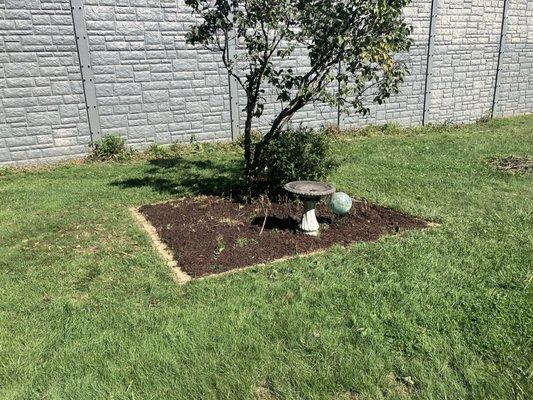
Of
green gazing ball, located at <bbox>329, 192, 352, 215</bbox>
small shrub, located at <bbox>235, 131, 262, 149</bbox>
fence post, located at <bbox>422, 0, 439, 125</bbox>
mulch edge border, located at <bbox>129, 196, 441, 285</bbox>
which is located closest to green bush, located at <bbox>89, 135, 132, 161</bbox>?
small shrub, located at <bbox>235, 131, 262, 149</bbox>

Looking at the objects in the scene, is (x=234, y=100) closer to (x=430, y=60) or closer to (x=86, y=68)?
(x=86, y=68)

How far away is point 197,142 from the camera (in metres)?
9.71

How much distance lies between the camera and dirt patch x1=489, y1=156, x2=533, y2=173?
24.4 ft

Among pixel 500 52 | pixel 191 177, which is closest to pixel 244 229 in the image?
pixel 191 177

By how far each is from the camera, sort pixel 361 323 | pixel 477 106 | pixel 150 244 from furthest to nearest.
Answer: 1. pixel 477 106
2. pixel 150 244
3. pixel 361 323

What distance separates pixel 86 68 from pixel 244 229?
529 cm

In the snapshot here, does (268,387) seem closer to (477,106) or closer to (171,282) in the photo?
(171,282)

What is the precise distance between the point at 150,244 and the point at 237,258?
1012 millimetres

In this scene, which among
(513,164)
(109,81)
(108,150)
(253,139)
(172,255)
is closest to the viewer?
(172,255)

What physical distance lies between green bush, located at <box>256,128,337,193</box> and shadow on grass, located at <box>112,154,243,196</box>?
73cm

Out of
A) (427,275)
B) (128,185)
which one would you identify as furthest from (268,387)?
(128,185)

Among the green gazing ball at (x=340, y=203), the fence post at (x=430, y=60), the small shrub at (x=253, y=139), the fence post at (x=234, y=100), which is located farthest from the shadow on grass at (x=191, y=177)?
the fence post at (x=430, y=60)

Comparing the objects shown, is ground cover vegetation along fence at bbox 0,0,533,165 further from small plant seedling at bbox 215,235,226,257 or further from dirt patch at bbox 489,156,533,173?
small plant seedling at bbox 215,235,226,257

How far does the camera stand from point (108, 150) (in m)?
8.80
